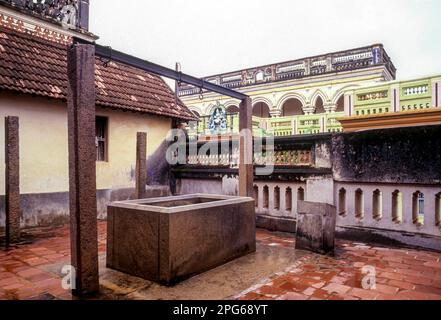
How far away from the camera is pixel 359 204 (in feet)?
21.7

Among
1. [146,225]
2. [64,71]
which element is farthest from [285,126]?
[146,225]

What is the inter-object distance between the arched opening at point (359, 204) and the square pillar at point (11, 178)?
23.4 ft

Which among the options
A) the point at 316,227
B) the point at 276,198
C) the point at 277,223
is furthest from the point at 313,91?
the point at 316,227

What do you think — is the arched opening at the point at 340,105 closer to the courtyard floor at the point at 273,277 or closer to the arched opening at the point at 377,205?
the arched opening at the point at 377,205

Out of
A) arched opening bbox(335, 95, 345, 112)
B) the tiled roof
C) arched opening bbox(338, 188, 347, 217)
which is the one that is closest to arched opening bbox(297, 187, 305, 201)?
arched opening bbox(338, 188, 347, 217)

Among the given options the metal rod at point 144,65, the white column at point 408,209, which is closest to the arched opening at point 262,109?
the white column at point 408,209

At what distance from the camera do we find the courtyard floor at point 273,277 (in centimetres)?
374

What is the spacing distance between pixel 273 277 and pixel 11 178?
550cm

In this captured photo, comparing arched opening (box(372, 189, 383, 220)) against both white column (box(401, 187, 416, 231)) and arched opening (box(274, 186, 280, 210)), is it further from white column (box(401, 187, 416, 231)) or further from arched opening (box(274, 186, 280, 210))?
arched opening (box(274, 186, 280, 210))

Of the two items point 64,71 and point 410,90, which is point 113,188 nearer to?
point 64,71

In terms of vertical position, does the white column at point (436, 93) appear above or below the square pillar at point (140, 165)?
above

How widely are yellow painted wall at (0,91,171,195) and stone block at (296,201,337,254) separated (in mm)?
6260

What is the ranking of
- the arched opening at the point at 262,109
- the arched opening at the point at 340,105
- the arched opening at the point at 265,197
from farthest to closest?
1. the arched opening at the point at 262,109
2. the arched opening at the point at 340,105
3. the arched opening at the point at 265,197

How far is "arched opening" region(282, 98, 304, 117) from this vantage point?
77.3ft
